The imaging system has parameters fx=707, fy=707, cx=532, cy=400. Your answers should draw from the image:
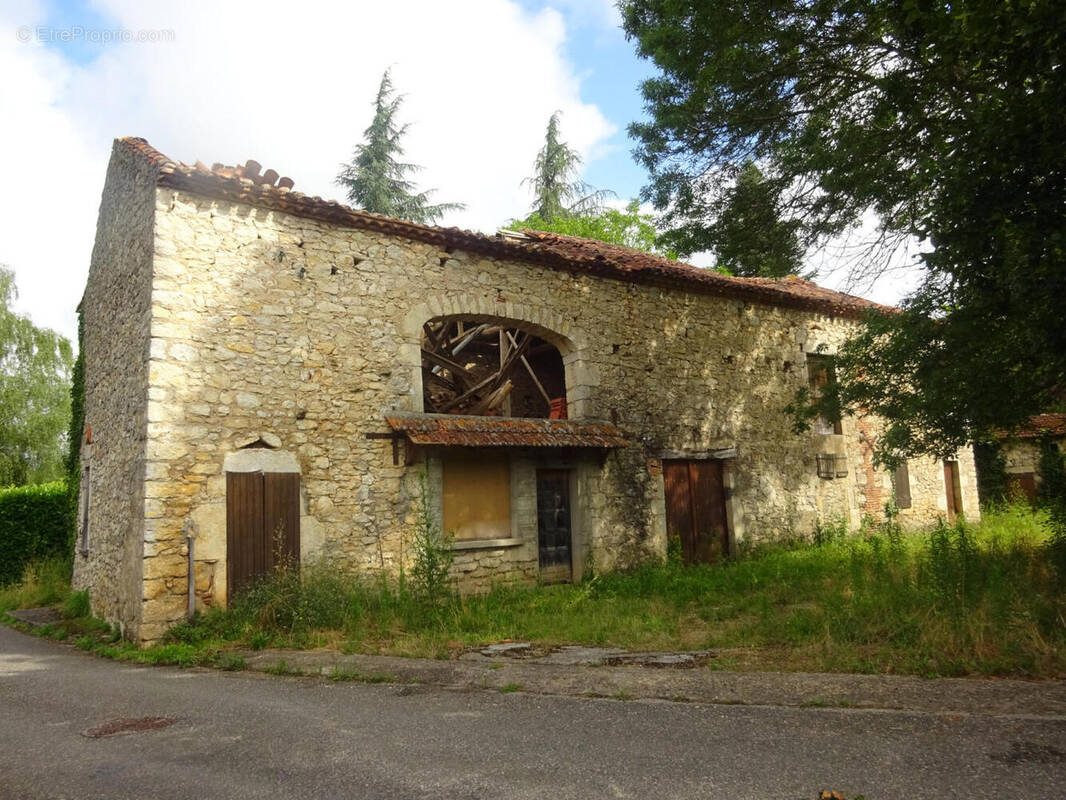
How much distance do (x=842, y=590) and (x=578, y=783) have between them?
5579 mm

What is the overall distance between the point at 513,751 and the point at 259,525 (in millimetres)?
4967

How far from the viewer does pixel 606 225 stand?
25.9 m

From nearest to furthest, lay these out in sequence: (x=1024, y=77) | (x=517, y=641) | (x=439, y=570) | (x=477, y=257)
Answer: (x=1024, y=77), (x=517, y=641), (x=439, y=570), (x=477, y=257)

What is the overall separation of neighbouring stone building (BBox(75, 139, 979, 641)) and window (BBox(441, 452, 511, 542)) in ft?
0.10

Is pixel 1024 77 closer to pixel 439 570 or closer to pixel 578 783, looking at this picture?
pixel 578 783

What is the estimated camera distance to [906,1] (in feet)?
17.1

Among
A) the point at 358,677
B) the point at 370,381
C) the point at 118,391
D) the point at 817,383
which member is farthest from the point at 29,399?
the point at 817,383

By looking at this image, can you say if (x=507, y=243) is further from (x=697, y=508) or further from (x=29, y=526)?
(x=29, y=526)

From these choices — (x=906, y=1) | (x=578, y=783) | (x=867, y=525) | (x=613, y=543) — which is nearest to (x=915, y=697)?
(x=578, y=783)

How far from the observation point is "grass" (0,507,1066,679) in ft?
17.4

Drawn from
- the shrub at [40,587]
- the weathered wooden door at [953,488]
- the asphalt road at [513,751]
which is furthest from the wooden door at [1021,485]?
the shrub at [40,587]

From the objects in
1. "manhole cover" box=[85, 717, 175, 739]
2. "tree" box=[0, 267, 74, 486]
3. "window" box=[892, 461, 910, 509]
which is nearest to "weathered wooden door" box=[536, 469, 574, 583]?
"manhole cover" box=[85, 717, 175, 739]

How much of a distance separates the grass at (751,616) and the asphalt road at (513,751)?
1360 mm

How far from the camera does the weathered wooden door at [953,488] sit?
15445 mm
